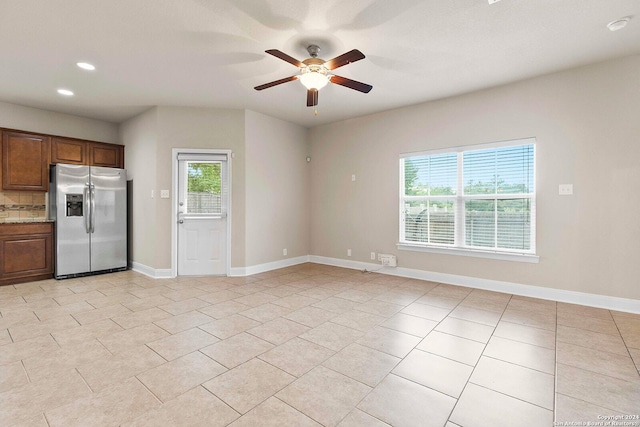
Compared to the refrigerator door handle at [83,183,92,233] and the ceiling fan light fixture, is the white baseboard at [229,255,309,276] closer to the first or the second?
the refrigerator door handle at [83,183,92,233]

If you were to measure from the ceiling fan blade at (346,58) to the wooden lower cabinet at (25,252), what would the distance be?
5.11 metres

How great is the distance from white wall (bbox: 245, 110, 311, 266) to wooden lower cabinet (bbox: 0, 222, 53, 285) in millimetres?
3138

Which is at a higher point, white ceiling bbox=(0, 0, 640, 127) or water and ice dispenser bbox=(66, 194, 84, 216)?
white ceiling bbox=(0, 0, 640, 127)

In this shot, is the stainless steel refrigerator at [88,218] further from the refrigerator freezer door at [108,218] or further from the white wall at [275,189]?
the white wall at [275,189]

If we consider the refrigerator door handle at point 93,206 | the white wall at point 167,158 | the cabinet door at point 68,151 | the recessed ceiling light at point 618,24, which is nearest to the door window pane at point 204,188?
the white wall at point 167,158

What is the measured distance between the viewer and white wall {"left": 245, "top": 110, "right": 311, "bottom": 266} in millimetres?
5141

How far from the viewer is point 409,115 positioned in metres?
4.83

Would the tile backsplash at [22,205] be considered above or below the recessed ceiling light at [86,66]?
below

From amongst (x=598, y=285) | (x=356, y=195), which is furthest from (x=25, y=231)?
(x=598, y=285)

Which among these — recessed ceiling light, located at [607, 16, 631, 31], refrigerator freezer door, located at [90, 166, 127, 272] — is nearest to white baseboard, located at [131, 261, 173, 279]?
refrigerator freezer door, located at [90, 166, 127, 272]

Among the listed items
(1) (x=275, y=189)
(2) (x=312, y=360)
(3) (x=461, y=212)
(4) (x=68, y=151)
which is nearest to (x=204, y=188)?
(1) (x=275, y=189)

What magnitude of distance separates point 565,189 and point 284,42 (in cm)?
368

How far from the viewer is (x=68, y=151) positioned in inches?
200

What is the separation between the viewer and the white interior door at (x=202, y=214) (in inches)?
194
